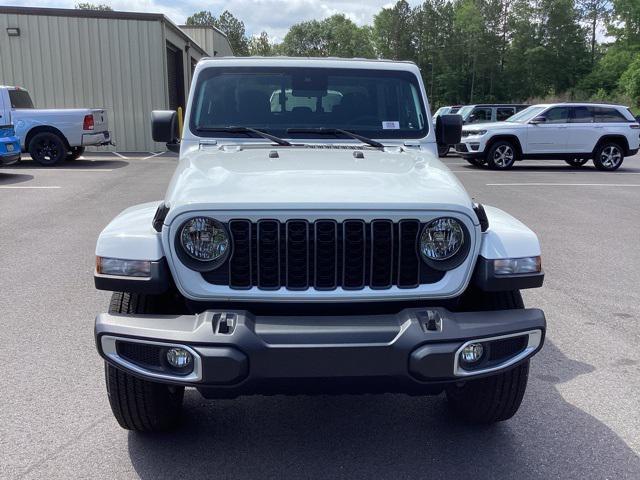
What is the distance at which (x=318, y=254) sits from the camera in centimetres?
268

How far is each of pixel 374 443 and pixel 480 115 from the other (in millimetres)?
17988

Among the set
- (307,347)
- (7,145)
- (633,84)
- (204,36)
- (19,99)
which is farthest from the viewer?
(633,84)

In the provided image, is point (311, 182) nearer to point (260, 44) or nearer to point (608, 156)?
point (608, 156)

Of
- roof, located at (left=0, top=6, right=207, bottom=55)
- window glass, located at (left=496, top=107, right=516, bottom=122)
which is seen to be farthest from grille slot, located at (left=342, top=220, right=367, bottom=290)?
roof, located at (left=0, top=6, right=207, bottom=55)

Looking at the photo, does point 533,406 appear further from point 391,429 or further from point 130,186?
point 130,186

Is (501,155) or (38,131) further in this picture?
(501,155)

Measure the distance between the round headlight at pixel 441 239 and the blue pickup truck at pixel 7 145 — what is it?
11.9 meters

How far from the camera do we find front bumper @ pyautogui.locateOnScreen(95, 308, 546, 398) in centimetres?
244

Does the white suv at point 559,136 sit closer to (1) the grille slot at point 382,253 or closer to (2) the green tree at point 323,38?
(1) the grille slot at point 382,253

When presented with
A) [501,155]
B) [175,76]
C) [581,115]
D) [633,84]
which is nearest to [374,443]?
[501,155]

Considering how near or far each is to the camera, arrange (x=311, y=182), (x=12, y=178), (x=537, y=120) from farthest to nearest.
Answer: (x=537, y=120), (x=12, y=178), (x=311, y=182)

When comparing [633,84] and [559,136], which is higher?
[633,84]

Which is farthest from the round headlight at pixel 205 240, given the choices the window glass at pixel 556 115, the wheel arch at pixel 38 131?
the window glass at pixel 556 115

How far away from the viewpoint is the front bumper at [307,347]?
2.44m
